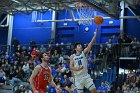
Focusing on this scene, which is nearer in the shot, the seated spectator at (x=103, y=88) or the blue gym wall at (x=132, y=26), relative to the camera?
the seated spectator at (x=103, y=88)

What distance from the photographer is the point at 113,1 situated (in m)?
21.4

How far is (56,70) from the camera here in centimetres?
2295

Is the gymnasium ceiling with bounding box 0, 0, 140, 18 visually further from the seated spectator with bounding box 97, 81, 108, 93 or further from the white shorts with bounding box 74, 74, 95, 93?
the white shorts with bounding box 74, 74, 95, 93

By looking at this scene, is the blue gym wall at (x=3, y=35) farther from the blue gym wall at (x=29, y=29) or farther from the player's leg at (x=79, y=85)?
the player's leg at (x=79, y=85)

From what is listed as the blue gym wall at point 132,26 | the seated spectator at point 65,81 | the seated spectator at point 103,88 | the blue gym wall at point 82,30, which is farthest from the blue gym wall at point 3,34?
the seated spectator at point 103,88

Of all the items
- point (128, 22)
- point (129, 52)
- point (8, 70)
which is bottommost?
point (8, 70)

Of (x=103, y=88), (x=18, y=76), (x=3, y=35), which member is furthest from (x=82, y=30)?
(x=103, y=88)

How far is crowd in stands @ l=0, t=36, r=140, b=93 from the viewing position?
19156 millimetres

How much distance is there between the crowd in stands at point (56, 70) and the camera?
1916 centimetres

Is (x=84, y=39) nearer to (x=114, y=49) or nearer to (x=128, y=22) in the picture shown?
(x=128, y=22)

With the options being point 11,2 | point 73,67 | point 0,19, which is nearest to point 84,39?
point 11,2

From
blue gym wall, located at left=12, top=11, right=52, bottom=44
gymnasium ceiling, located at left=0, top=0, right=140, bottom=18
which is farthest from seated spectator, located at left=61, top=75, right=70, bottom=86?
blue gym wall, located at left=12, top=11, right=52, bottom=44

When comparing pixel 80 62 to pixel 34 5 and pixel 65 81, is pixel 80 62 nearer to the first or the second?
pixel 65 81

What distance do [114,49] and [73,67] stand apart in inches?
489
